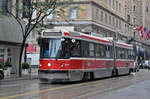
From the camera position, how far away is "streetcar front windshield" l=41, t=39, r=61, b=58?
19802 mm

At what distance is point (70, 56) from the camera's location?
2027cm

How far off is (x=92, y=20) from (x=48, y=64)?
1386 inches

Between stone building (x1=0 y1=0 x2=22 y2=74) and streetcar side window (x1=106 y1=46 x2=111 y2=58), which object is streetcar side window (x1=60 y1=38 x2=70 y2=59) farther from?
stone building (x1=0 y1=0 x2=22 y2=74)

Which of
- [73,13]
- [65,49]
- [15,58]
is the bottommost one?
[15,58]

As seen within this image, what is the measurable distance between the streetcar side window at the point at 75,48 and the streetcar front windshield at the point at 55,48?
18.8 inches

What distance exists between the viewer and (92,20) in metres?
54.2

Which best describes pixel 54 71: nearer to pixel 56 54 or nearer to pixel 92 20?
pixel 56 54

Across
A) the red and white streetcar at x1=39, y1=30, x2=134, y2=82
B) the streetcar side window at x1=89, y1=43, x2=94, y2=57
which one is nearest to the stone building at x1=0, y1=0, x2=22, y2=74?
the red and white streetcar at x1=39, y1=30, x2=134, y2=82

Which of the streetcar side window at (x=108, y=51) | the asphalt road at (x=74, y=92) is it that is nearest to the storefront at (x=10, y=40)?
the streetcar side window at (x=108, y=51)

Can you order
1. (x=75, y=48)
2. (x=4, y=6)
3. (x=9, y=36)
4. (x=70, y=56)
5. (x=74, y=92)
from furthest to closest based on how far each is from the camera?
(x=9, y=36), (x=4, y=6), (x=75, y=48), (x=70, y=56), (x=74, y=92)

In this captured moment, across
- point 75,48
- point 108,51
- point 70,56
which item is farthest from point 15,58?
point 70,56

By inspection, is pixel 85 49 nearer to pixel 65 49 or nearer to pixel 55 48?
pixel 65 49

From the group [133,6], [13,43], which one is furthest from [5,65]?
[133,6]

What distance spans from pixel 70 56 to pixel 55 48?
119 centimetres
